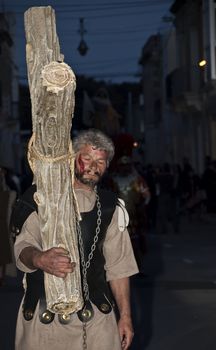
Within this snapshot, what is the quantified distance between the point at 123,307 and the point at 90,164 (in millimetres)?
714

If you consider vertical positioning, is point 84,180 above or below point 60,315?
above

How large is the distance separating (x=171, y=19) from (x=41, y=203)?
53.4m

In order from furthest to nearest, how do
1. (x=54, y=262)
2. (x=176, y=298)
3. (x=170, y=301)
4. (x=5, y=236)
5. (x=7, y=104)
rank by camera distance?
(x=7, y=104), (x=5, y=236), (x=176, y=298), (x=170, y=301), (x=54, y=262)

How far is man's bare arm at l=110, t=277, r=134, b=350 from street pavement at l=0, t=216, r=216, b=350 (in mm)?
4583

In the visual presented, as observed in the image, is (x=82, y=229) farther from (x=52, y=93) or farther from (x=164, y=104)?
(x=164, y=104)

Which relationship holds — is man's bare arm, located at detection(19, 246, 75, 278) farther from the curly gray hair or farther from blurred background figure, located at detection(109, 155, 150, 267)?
blurred background figure, located at detection(109, 155, 150, 267)

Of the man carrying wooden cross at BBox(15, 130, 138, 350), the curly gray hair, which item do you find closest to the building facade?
the curly gray hair

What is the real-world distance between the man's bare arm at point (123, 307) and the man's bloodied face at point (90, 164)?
20.1 inches

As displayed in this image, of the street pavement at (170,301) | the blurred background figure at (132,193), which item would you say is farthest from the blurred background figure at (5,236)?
the blurred background figure at (132,193)

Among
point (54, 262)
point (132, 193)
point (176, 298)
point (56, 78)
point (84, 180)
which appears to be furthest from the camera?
point (132, 193)

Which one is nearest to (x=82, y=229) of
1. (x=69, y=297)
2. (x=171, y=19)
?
(x=69, y=297)

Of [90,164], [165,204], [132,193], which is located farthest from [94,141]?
[165,204]

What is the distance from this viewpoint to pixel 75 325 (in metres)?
5.38

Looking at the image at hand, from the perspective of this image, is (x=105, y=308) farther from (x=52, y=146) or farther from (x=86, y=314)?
(x=52, y=146)
